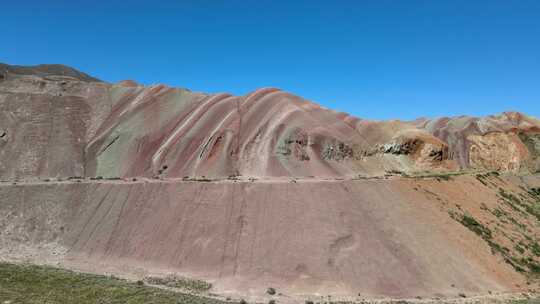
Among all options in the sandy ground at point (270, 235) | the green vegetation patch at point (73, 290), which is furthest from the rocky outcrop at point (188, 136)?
the green vegetation patch at point (73, 290)

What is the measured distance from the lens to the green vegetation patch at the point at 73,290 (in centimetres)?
1738

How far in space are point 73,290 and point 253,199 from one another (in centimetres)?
1225

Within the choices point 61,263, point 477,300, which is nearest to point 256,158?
point 61,263

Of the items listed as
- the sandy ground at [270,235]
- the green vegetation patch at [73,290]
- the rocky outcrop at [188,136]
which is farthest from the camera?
the rocky outcrop at [188,136]

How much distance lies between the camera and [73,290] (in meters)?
18.5

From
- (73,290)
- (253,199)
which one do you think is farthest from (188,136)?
(73,290)

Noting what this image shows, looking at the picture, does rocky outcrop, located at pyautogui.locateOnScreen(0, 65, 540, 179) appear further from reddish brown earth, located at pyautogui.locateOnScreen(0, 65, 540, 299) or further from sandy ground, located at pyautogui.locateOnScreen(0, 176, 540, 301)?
sandy ground, located at pyautogui.locateOnScreen(0, 176, 540, 301)

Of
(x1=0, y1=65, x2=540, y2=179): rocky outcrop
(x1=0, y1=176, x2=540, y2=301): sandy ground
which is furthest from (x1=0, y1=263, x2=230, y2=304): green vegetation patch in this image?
(x1=0, y1=65, x2=540, y2=179): rocky outcrop

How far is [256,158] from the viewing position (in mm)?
33812

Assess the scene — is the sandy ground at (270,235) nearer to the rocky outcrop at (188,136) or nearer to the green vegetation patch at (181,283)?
the green vegetation patch at (181,283)

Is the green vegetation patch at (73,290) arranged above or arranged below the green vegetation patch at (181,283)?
above

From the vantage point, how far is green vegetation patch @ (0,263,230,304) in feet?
57.0

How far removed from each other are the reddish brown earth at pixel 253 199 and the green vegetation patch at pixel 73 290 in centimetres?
269

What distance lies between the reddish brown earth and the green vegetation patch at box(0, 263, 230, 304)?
8.83 ft
